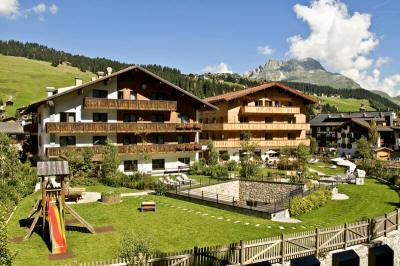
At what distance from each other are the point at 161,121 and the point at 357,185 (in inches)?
902

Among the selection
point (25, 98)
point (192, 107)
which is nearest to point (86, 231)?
point (192, 107)

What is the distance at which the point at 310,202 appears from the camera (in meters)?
29.4

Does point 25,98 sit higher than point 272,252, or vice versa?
point 25,98

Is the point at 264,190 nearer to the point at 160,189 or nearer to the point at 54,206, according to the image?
the point at 160,189

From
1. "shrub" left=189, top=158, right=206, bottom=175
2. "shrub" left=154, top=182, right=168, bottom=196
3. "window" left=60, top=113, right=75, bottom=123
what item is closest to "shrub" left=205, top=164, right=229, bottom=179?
"shrub" left=189, top=158, right=206, bottom=175

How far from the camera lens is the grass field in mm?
132750

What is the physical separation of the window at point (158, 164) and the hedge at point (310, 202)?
20047mm

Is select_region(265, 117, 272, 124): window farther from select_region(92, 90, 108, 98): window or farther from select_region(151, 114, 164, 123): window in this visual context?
select_region(92, 90, 108, 98): window

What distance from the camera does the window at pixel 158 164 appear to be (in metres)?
45.9

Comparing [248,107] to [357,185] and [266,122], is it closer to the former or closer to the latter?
[266,122]

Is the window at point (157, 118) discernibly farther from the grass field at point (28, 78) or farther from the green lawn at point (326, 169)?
the grass field at point (28, 78)

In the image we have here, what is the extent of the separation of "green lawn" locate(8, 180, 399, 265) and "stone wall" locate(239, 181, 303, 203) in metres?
4.69

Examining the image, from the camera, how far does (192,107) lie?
1925 inches

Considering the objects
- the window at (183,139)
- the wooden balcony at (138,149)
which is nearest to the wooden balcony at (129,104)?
the window at (183,139)
